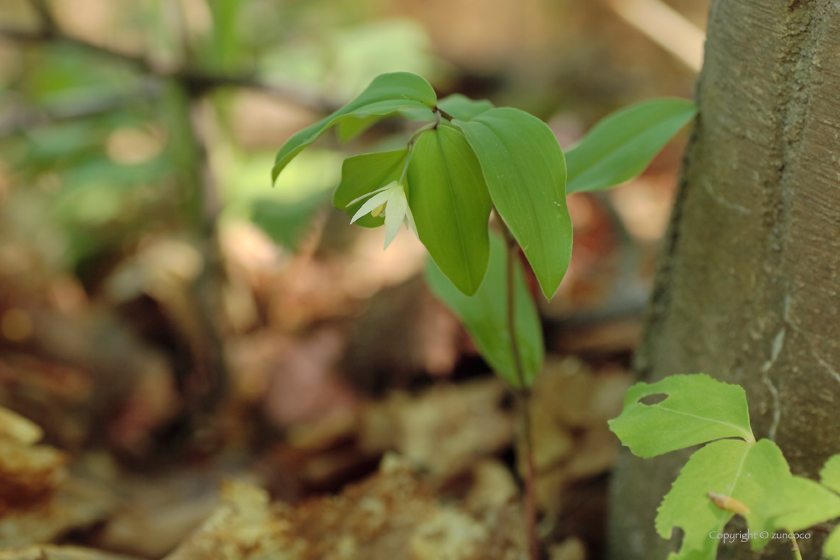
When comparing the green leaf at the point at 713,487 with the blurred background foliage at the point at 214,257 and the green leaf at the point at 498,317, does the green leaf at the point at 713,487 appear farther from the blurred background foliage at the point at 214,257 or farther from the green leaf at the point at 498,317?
the blurred background foliage at the point at 214,257

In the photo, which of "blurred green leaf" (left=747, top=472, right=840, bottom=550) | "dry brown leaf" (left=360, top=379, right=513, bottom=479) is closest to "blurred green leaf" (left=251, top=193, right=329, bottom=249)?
"dry brown leaf" (left=360, top=379, right=513, bottom=479)

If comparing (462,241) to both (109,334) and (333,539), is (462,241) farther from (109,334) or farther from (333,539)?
(109,334)

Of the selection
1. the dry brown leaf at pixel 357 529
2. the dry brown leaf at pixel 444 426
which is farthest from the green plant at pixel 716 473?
the dry brown leaf at pixel 444 426

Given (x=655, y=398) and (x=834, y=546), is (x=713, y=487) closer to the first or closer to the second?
(x=834, y=546)

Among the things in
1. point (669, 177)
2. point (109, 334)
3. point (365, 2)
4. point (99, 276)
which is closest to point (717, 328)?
point (109, 334)

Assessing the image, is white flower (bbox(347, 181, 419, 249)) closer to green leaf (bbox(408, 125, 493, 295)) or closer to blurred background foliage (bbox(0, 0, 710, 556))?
green leaf (bbox(408, 125, 493, 295))

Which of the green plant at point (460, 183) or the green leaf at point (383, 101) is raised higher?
the green leaf at point (383, 101)

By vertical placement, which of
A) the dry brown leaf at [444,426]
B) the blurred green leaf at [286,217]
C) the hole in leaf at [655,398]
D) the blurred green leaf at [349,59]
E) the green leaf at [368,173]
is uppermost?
the blurred green leaf at [349,59]
